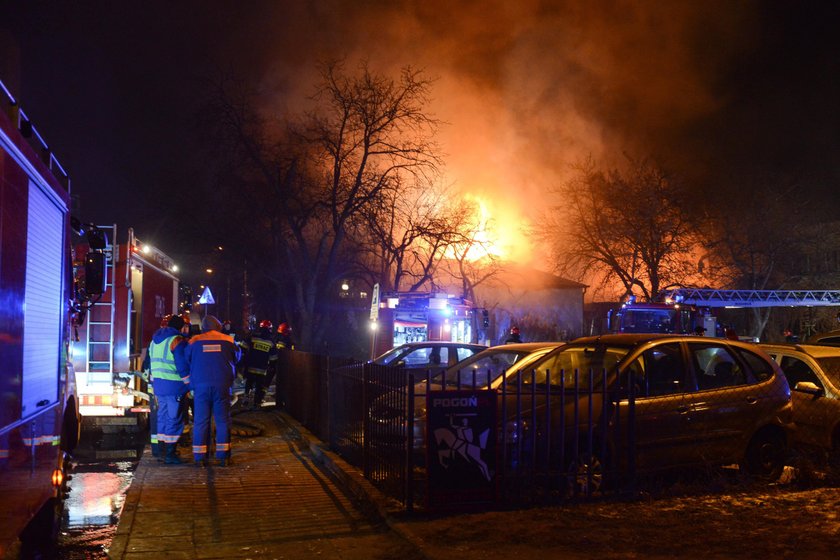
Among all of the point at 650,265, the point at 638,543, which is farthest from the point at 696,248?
the point at 638,543

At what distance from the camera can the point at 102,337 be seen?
10.5 metres

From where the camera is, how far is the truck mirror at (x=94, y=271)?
794 cm

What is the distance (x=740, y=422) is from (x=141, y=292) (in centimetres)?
928

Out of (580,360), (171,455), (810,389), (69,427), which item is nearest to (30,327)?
(69,427)

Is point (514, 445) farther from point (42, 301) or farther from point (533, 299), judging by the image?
point (533, 299)

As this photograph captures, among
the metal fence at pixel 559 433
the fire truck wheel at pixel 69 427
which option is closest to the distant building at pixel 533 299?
the metal fence at pixel 559 433

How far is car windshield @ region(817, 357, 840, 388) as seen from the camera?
9.59 m

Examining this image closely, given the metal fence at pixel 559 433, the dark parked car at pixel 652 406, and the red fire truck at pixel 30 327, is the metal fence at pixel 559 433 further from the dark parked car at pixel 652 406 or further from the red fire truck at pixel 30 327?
the red fire truck at pixel 30 327

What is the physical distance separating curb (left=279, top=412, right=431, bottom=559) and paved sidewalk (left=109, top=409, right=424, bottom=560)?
0.02 metres

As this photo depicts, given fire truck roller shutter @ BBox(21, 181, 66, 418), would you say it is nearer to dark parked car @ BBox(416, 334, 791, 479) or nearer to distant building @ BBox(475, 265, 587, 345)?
dark parked car @ BBox(416, 334, 791, 479)

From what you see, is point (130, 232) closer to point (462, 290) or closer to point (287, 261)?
point (287, 261)

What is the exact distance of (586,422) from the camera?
7203 mm

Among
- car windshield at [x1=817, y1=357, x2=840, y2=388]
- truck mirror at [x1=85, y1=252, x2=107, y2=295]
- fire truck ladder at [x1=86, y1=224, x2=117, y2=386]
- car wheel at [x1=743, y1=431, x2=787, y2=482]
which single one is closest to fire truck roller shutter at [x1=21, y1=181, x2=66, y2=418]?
truck mirror at [x1=85, y1=252, x2=107, y2=295]

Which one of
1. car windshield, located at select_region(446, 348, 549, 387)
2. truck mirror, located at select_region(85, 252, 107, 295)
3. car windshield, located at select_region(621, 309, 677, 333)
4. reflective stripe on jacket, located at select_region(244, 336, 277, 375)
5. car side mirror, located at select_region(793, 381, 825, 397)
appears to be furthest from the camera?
car windshield, located at select_region(621, 309, 677, 333)
